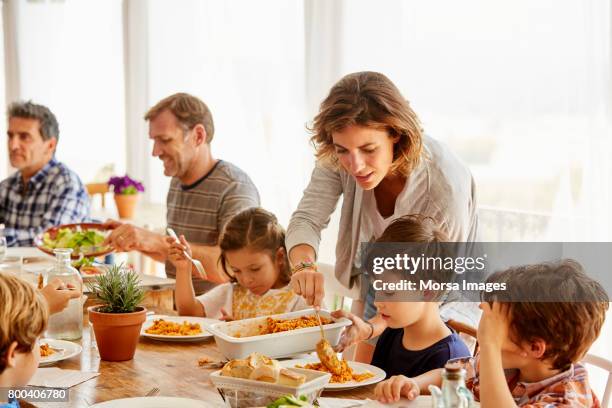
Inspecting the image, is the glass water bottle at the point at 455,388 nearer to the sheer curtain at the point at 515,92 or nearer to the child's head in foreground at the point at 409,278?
the child's head in foreground at the point at 409,278

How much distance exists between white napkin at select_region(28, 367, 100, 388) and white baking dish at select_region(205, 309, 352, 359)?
0.30 m

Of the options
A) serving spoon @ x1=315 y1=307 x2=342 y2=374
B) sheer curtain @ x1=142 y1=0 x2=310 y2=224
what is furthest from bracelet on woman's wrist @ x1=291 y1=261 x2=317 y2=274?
sheer curtain @ x1=142 y1=0 x2=310 y2=224

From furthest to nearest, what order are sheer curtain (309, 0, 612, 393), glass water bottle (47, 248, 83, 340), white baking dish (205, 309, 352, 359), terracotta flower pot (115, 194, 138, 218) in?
terracotta flower pot (115, 194, 138, 218), sheer curtain (309, 0, 612, 393), glass water bottle (47, 248, 83, 340), white baking dish (205, 309, 352, 359)

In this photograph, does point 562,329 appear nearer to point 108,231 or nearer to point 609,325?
point 609,325

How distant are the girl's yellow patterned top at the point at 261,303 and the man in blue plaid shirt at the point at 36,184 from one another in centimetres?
178

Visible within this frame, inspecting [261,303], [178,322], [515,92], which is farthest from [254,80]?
[178,322]

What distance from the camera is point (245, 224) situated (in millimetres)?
2604

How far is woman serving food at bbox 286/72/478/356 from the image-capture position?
7.16 ft

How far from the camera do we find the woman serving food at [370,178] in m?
Result: 2.18

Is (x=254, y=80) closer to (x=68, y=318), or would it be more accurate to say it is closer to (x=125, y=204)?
(x=125, y=204)

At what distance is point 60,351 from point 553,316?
1197mm

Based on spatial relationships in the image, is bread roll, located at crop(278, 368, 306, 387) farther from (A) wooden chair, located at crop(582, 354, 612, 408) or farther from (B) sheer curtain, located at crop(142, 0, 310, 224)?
(B) sheer curtain, located at crop(142, 0, 310, 224)

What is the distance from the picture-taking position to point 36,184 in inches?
166

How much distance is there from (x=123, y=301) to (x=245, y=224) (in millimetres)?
656
